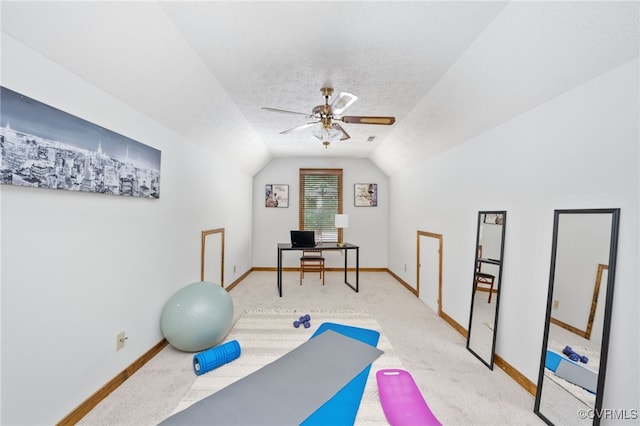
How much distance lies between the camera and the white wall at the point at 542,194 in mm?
1298

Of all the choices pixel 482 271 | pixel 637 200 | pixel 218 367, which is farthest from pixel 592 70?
pixel 218 367

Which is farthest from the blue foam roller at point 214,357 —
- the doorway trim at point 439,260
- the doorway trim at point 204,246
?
the doorway trim at point 439,260

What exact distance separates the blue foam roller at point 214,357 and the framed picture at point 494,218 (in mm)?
2731

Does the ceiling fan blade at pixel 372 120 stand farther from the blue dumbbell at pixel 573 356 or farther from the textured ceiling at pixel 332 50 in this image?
the blue dumbbell at pixel 573 356

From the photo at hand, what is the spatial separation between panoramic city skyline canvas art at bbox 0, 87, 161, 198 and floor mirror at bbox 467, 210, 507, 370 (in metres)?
3.28

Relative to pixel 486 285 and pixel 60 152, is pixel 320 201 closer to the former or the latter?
pixel 486 285

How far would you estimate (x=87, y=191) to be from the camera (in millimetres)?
1620

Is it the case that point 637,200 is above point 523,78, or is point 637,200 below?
below

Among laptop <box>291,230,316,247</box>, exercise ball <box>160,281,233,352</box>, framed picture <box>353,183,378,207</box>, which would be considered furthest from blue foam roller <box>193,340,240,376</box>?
framed picture <box>353,183,378,207</box>

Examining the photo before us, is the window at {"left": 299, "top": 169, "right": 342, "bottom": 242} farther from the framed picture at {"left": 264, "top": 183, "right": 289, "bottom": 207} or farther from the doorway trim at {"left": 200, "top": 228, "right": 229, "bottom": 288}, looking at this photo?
the doorway trim at {"left": 200, "top": 228, "right": 229, "bottom": 288}

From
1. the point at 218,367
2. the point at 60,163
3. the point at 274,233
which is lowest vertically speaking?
the point at 218,367

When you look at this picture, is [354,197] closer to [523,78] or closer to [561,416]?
[523,78]

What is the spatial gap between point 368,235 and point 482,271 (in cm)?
345

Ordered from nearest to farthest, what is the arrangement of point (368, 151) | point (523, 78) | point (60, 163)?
point (60, 163), point (523, 78), point (368, 151)
